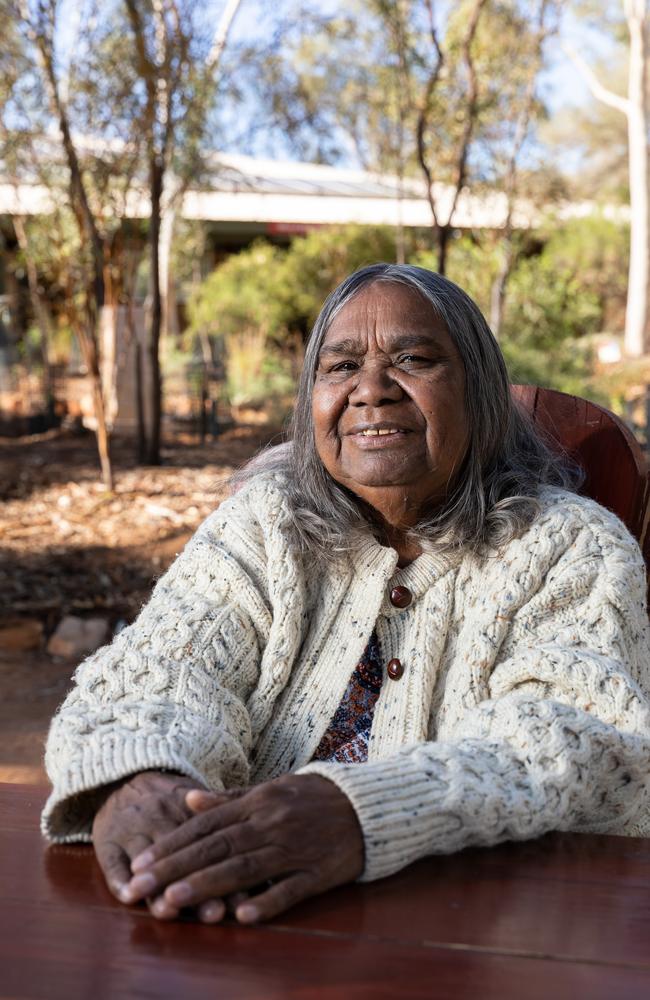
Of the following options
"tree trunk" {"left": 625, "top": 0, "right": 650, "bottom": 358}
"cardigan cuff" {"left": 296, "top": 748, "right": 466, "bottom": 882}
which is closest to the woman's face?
"cardigan cuff" {"left": 296, "top": 748, "right": 466, "bottom": 882}

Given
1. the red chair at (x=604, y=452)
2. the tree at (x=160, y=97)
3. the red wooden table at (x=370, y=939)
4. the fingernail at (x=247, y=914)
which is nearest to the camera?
the red wooden table at (x=370, y=939)

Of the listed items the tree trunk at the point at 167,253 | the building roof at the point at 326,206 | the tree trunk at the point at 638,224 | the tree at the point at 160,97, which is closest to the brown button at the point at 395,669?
the tree at the point at 160,97

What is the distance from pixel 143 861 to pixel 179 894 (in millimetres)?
86

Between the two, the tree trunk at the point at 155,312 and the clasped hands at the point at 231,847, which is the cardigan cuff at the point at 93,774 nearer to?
the clasped hands at the point at 231,847

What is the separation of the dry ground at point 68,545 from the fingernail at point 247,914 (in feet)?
8.37

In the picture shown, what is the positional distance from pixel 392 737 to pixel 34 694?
3188mm

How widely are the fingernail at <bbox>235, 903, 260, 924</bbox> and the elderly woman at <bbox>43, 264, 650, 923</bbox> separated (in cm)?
18

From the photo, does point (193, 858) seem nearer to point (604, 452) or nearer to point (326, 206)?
point (604, 452)

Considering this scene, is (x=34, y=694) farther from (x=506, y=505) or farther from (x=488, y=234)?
(x=488, y=234)

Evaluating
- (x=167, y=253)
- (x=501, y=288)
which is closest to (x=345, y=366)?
(x=501, y=288)

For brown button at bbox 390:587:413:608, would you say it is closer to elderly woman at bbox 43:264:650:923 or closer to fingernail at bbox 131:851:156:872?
elderly woman at bbox 43:264:650:923

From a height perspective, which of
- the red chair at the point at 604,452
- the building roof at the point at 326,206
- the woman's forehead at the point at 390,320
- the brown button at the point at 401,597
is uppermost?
the building roof at the point at 326,206

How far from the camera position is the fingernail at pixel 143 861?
1.26m

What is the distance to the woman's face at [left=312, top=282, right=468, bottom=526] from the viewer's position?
1.91 metres
